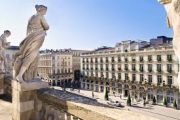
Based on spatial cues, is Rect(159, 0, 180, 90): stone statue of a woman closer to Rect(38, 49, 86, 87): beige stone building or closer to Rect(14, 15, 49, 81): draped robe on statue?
Rect(14, 15, 49, 81): draped robe on statue

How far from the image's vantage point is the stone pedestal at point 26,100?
16.7 ft

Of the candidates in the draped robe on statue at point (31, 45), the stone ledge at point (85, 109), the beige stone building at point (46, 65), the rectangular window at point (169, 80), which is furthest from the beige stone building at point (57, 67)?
the stone ledge at point (85, 109)

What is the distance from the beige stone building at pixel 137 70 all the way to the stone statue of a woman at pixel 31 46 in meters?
41.8

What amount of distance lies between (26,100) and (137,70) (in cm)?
4980

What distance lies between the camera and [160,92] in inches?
1946

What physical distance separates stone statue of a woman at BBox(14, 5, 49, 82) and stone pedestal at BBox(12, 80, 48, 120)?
182mm

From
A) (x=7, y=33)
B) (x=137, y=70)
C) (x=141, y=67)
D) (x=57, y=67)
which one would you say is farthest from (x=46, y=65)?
(x=7, y=33)

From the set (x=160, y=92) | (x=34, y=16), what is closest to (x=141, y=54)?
(x=160, y=92)

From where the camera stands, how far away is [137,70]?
176 feet

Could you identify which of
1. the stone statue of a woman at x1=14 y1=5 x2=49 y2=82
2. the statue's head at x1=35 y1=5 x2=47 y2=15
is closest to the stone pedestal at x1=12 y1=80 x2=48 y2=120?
the stone statue of a woman at x1=14 y1=5 x2=49 y2=82

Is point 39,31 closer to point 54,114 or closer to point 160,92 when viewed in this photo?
point 54,114

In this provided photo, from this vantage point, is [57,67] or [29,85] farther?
[57,67]

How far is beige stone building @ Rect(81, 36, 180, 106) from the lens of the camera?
47.1m

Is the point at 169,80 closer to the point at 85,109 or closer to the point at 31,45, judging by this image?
the point at 31,45
